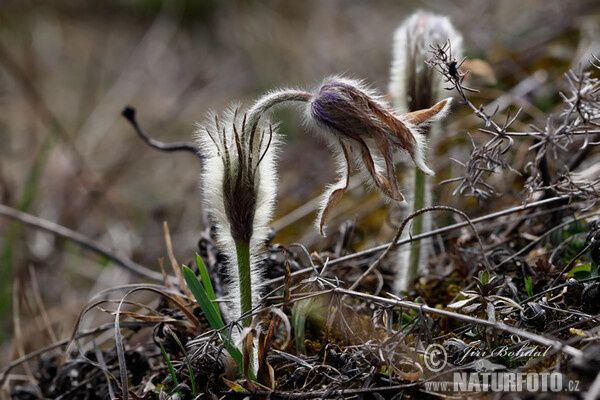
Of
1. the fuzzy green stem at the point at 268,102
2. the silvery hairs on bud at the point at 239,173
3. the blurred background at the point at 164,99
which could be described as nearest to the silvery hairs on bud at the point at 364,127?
the fuzzy green stem at the point at 268,102

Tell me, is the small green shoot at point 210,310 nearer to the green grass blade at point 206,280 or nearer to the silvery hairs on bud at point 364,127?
the green grass blade at point 206,280

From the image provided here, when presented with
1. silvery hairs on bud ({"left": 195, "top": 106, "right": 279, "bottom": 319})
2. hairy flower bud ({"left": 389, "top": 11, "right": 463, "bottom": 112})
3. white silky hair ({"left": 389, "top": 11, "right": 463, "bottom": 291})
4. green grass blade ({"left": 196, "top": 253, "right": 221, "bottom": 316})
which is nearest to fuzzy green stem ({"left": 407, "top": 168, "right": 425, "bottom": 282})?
white silky hair ({"left": 389, "top": 11, "right": 463, "bottom": 291})

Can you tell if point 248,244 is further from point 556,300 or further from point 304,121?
point 556,300

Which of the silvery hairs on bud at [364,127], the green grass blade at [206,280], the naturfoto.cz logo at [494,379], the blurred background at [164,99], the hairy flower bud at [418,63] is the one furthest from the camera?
the blurred background at [164,99]

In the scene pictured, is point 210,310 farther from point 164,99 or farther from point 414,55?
point 164,99

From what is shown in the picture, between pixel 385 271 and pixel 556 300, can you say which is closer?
pixel 556 300

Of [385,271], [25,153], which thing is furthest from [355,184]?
[25,153]

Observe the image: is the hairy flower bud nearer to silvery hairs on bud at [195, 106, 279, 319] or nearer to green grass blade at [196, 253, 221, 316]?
silvery hairs on bud at [195, 106, 279, 319]
